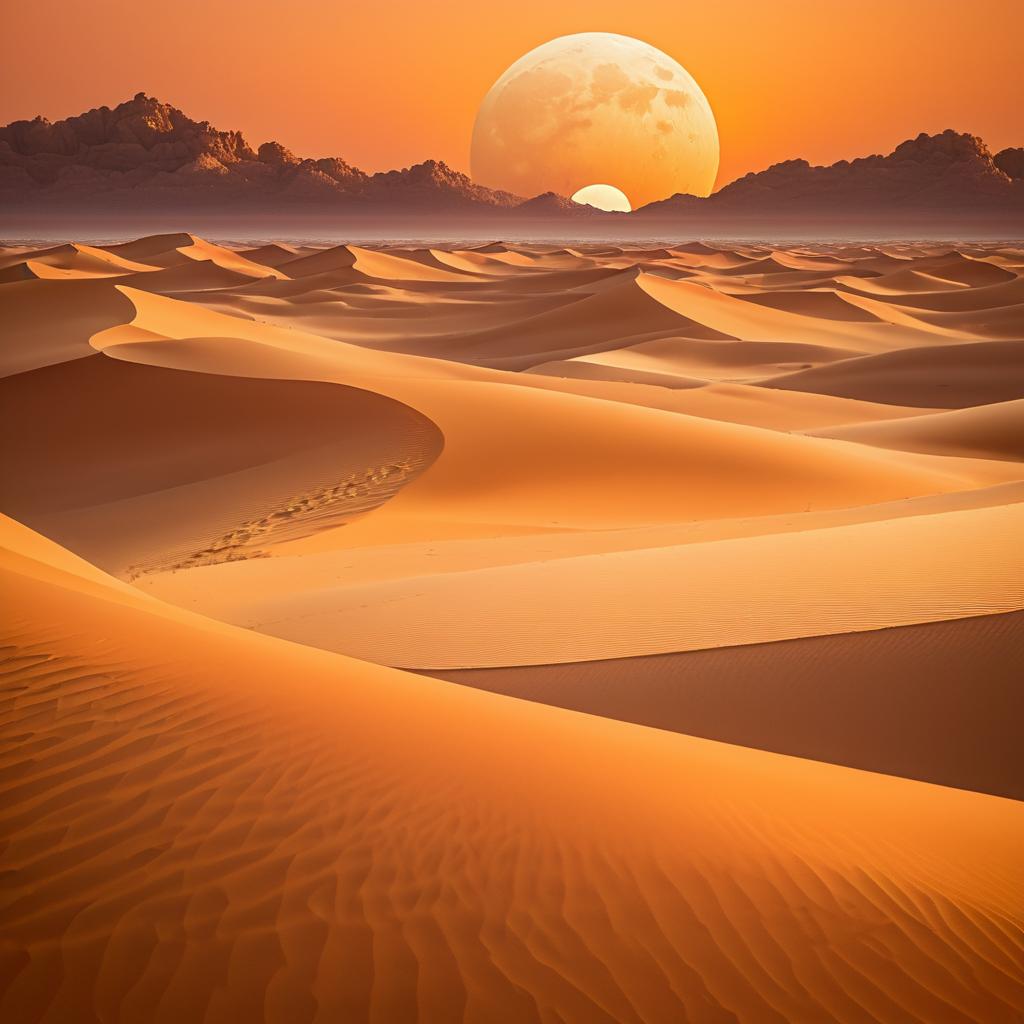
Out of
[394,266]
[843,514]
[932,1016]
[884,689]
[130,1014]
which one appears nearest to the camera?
[130,1014]

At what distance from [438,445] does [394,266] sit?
4353cm

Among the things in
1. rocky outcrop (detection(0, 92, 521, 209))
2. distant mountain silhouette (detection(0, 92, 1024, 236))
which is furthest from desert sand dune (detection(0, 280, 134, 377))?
rocky outcrop (detection(0, 92, 521, 209))

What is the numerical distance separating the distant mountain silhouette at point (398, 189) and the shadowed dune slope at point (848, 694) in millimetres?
116359

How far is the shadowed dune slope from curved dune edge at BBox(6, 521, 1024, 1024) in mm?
737

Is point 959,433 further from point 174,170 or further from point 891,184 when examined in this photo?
point 174,170

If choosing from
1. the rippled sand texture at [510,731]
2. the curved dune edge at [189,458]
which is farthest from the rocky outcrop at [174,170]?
the rippled sand texture at [510,731]

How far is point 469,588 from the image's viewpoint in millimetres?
7246

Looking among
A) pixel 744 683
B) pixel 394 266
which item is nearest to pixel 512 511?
pixel 744 683

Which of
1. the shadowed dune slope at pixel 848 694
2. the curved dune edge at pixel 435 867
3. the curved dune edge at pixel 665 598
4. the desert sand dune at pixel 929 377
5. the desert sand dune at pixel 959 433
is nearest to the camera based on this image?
the curved dune edge at pixel 435 867

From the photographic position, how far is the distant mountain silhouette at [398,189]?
122 meters

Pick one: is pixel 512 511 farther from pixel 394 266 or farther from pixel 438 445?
pixel 394 266

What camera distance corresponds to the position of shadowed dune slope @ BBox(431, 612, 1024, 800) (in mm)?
4906

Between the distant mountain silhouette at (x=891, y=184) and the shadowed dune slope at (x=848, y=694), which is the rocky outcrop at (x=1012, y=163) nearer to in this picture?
the distant mountain silhouette at (x=891, y=184)

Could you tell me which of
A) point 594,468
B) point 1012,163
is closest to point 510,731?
point 594,468
